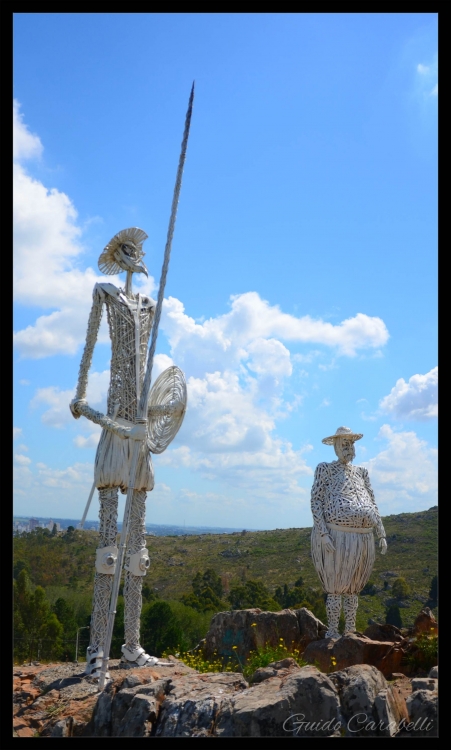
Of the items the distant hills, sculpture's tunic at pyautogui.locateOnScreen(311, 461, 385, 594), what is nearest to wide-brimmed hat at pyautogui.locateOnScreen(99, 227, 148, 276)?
sculpture's tunic at pyautogui.locateOnScreen(311, 461, 385, 594)

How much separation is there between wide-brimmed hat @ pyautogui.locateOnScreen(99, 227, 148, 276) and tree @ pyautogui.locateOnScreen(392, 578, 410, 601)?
15.7 m

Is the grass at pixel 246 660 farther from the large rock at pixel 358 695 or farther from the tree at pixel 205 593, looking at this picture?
the tree at pixel 205 593

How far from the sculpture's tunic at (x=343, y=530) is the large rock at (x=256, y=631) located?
32.1 inches

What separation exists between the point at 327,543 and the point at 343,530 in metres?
0.28

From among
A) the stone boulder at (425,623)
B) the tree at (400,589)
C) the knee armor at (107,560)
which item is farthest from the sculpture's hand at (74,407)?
the tree at (400,589)

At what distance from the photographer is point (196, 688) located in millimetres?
6188

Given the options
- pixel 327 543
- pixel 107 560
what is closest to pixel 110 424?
pixel 107 560

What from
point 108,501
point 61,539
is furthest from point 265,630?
point 61,539

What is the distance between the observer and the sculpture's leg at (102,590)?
805 centimetres

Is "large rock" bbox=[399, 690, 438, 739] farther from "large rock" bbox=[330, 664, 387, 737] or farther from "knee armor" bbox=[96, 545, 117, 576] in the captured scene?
Result: "knee armor" bbox=[96, 545, 117, 576]

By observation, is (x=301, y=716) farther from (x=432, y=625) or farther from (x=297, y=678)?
(x=432, y=625)

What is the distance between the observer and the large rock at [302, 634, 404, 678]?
26.4 ft

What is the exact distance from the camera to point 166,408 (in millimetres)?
9000

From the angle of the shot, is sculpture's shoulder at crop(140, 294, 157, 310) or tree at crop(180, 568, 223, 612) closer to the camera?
sculpture's shoulder at crop(140, 294, 157, 310)
